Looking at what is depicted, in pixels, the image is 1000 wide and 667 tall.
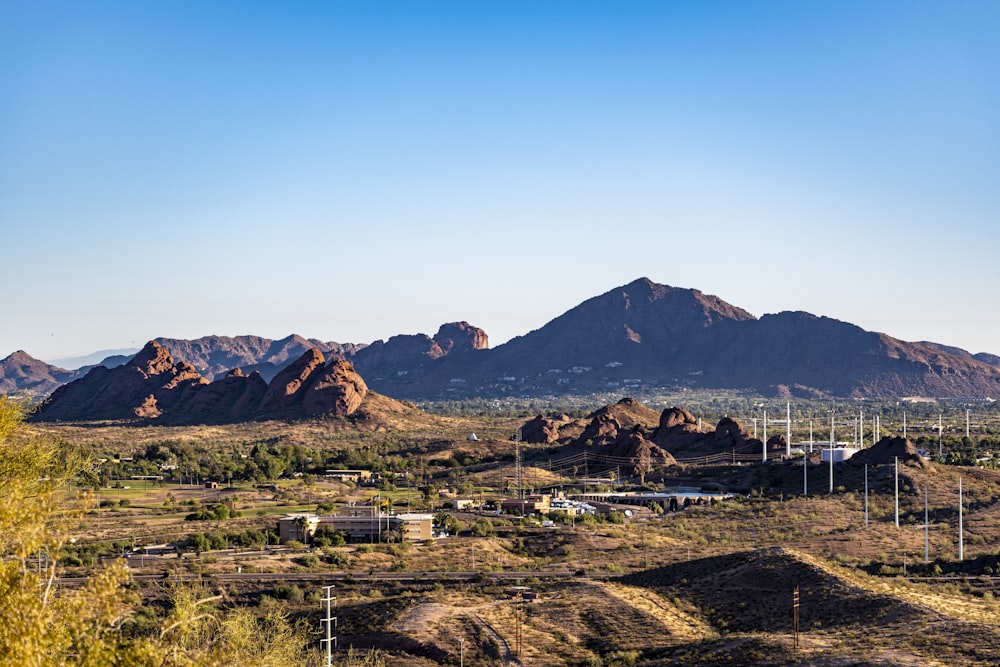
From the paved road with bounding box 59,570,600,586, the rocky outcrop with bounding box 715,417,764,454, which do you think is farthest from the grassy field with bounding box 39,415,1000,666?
the rocky outcrop with bounding box 715,417,764,454

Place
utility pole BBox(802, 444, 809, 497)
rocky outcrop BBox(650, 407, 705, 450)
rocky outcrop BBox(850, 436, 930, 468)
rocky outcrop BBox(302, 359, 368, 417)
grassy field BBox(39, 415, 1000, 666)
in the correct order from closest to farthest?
1. grassy field BBox(39, 415, 1000, 666)
2. utility pole BBox(802, 444, 809, 497)
3. rocky outcrop BBox(850, 436, 930, 468)
4. rocky outcrop BBox(650, 407, 705, 450)
5. rocky outcrop BBox(302, 359, 368, 417)

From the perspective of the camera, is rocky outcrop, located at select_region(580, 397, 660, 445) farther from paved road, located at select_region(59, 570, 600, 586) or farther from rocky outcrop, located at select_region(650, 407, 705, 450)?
paved road, located at select_region(59, 570, 600, 586)

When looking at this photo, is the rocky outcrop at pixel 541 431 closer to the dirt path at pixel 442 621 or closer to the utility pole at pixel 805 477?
the utility pole at pixel 805 477

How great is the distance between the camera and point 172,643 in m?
15.5

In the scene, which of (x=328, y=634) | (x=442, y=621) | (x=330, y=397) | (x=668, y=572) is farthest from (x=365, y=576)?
(x=330, y=397)

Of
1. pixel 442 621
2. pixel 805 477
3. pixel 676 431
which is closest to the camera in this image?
pixel 442 621

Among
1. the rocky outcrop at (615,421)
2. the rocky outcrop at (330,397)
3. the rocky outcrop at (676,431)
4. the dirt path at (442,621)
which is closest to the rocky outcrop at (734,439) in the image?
the rocky outcrop at (676,431)

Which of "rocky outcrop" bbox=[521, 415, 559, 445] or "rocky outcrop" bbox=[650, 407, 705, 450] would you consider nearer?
"rocky outcrop" bbox=[650, 407, 705, 450]

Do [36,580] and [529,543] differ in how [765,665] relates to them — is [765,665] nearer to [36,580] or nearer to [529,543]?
[36,580]

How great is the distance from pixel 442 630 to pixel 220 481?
83889 mm

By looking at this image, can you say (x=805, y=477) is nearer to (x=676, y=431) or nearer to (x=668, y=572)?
(x=676, y=431)

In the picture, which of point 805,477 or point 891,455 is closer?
point 805,477

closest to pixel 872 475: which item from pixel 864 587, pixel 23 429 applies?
pixel 864 587

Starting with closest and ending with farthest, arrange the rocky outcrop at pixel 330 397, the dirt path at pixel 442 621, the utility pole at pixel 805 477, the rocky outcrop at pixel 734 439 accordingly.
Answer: the dirt path at pixel 442 621, the utility pole at pixel 805 477, the rocky outcrop at pixel 734 439, the rocky outcrop at pixel 330 397
